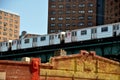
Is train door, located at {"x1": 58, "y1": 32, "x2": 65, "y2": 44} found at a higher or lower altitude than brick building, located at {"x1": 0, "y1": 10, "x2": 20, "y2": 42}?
lower

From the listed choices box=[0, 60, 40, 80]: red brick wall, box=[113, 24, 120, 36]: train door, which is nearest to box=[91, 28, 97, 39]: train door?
box=[113, 24, 120, 36]: train door

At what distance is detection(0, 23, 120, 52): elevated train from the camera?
61.1 meters

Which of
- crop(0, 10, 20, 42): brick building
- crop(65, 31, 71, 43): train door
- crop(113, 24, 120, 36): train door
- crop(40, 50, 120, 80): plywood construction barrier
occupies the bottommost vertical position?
crop(40, 50, 120, 80): plywood construction barrier

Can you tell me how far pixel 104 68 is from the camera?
108ft

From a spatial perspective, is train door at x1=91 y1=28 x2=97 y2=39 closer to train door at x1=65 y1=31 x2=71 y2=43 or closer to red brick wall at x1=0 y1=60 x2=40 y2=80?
train door at x1=65 y1=31 x2=71 y2=43

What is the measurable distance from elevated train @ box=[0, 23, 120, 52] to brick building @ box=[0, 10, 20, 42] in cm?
9220

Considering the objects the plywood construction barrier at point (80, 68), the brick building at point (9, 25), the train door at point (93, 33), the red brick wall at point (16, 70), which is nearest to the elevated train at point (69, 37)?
the train door at point (93, 33)

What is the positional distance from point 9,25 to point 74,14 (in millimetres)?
38822

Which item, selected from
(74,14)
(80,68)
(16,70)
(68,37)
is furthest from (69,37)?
(74,14)

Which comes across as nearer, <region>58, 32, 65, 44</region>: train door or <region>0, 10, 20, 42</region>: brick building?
<region>58, 32, 65, 44</region>: train door

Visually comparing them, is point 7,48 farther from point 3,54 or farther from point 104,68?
point 104,68

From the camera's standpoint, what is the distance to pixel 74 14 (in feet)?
530

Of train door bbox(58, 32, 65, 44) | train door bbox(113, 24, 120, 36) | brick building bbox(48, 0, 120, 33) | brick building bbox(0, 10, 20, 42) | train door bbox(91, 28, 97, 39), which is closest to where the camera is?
train door bbox(113, 24, 120, 36)

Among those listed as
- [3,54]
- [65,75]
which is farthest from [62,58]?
[3,54]
